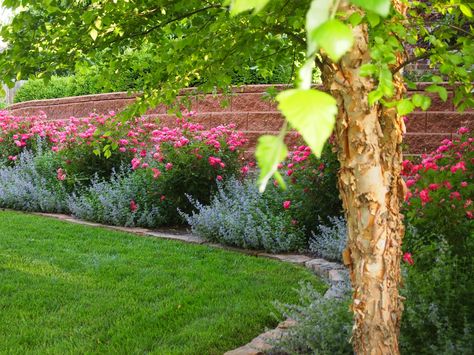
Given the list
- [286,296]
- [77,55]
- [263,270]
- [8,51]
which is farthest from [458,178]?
[8,51]

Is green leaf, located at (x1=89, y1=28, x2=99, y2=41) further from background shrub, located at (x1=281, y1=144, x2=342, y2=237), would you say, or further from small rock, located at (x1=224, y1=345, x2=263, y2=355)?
background shrub, located at (x1=281, y1=144, x2=342, y2=237)

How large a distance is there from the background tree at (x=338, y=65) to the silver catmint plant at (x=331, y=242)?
6.34 ft

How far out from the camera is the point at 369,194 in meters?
1.84

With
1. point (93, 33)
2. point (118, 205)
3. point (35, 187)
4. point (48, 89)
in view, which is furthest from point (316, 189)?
point (48, 89)

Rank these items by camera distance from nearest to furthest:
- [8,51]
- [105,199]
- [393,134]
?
1. [393,134]
2. [8,51]
3. [105,199]

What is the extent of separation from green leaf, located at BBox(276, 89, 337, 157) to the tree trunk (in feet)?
4.23

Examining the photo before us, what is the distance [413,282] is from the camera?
128 inches

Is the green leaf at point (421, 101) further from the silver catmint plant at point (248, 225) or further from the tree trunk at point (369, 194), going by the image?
the silver catmint plant at point (248, 225)

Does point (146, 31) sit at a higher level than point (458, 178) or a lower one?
higher

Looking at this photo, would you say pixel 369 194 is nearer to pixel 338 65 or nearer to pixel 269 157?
pixel 338 65

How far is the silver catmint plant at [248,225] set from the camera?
227 inches

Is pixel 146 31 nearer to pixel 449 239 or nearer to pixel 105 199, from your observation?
pixel 449 239

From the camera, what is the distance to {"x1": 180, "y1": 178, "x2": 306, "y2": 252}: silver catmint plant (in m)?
5.77

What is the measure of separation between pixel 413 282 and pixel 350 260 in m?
1.42
